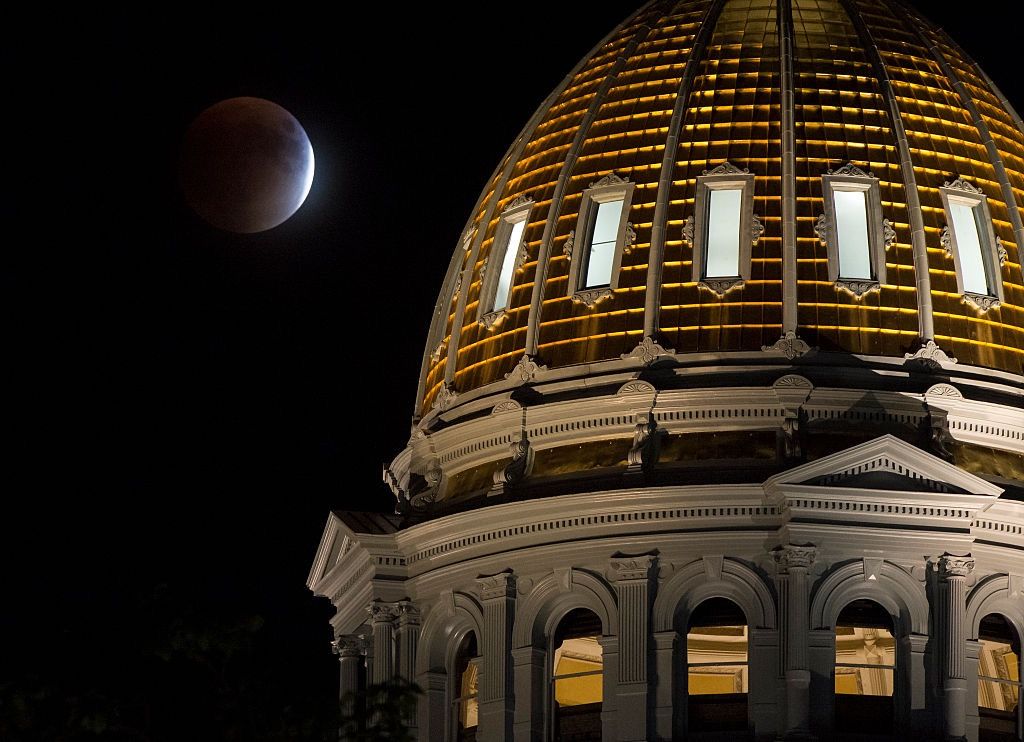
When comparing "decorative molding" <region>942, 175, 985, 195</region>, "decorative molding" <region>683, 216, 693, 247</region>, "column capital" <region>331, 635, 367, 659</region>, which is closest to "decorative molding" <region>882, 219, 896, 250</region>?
"decorative molding" <region>942, 175, 985, 195</region>

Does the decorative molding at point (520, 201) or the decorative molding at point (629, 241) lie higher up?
the decorative molding at point (520, 201)

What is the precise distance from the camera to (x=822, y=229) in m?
79.0

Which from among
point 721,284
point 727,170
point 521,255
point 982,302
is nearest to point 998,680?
point 982,302

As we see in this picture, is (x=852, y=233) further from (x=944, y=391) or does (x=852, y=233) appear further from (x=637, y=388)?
(x=637, y=388)

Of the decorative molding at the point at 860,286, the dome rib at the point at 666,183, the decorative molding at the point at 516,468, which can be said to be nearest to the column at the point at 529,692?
the decorative molding at the point at 516,468

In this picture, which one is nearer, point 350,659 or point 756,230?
point 756,230

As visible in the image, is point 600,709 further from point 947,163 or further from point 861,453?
point 947,163

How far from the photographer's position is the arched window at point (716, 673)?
75000 millimetres

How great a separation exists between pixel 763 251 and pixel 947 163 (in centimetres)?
510

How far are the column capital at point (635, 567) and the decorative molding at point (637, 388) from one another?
360 cm

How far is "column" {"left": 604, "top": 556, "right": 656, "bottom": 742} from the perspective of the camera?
243 feet

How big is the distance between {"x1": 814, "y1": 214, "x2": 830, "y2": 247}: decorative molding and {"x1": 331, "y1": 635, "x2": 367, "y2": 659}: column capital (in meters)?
13.6

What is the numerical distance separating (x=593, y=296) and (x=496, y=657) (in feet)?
27.1

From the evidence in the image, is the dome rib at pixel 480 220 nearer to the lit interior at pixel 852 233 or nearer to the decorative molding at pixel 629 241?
the decorative molding at pixel 629 241
